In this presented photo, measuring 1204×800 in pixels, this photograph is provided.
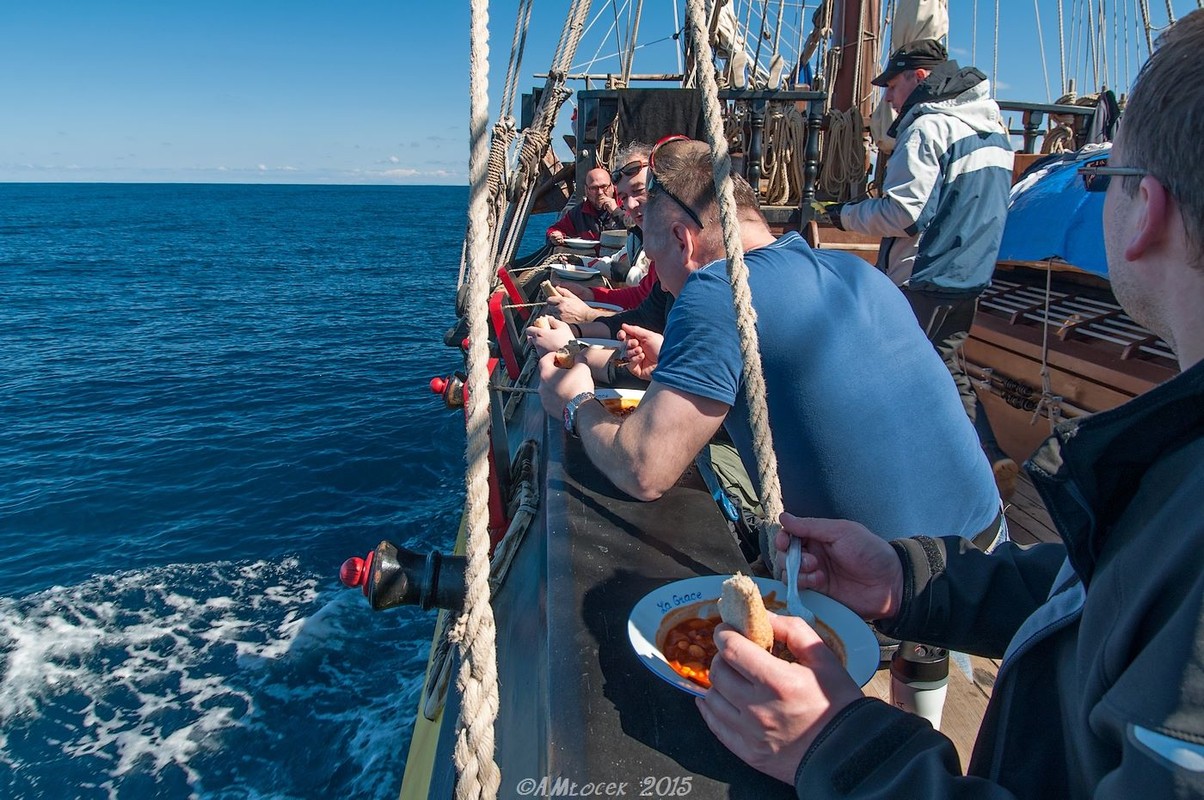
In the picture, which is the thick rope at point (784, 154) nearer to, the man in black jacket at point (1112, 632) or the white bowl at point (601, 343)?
the white bowl at point (601, 343)

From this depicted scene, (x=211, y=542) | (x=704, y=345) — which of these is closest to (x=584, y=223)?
(x=211, y=542)

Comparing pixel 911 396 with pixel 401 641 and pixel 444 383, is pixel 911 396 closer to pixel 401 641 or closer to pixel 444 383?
pixel 444 383

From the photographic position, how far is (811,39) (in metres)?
9.01

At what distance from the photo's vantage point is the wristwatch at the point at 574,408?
6.21 feet

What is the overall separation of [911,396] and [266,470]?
919 cm

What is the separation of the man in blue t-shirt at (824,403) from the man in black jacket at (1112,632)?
0.67 meters

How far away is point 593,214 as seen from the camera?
27.4 ft

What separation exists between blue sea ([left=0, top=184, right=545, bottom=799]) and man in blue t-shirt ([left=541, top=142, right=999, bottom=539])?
12.1 feet

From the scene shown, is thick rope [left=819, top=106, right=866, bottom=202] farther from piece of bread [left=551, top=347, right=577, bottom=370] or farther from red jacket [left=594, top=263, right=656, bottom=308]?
piece of bread [left=551, top=347, right=577, bottom=370]

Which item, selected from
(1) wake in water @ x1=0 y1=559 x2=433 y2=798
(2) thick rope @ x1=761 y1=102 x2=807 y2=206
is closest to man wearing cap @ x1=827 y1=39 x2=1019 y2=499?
(2) thick rope @ x1=761 y1=102 x2=807 y2=206

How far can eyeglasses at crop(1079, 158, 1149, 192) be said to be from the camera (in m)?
0.71

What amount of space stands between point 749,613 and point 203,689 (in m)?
5.49

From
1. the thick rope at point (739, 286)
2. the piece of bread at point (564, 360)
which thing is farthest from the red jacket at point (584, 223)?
the thick rope at point (739, 286)

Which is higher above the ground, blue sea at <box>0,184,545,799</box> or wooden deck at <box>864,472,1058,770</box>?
wooden deck at <box>864,472,1058,770</box>
